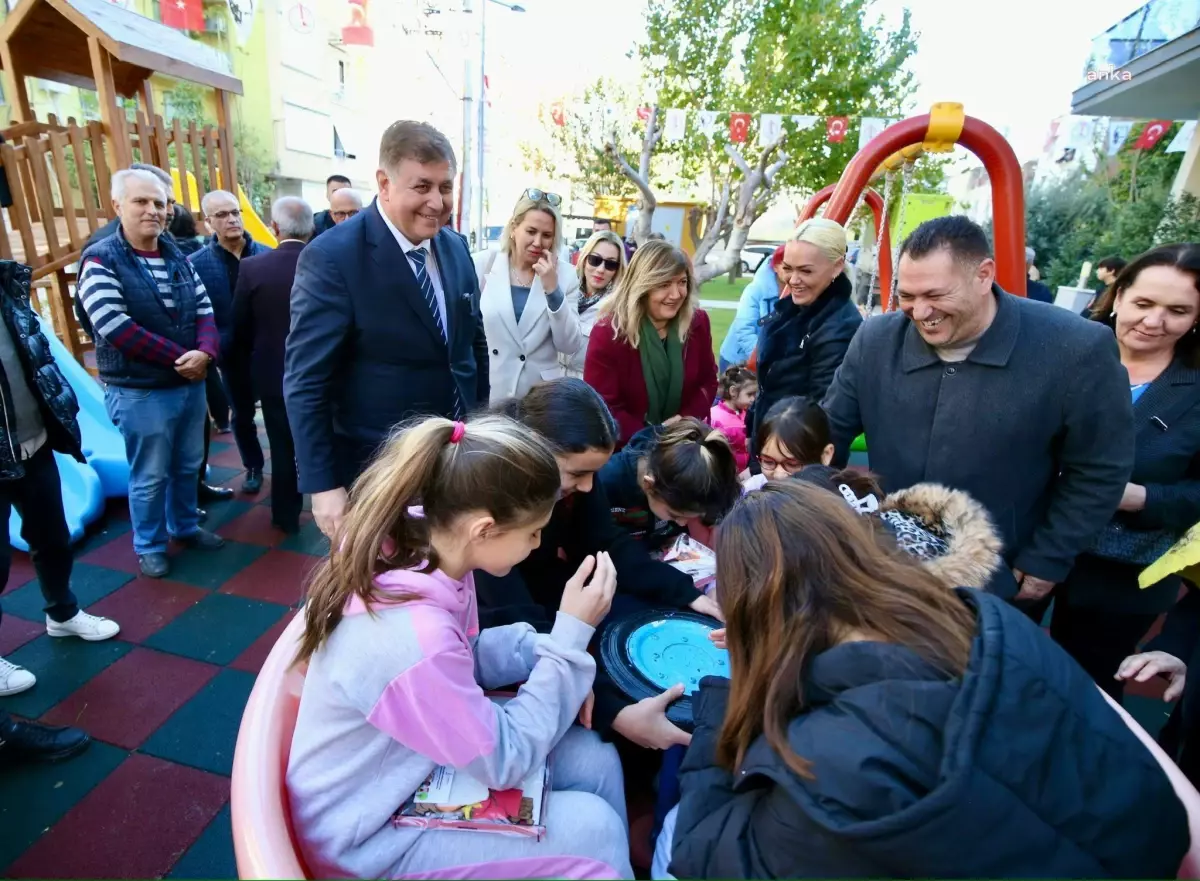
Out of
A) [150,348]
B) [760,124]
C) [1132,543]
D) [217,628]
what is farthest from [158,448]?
[760,124]

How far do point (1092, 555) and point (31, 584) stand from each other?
4572 millimetres

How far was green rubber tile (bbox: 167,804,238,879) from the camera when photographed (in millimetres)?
1812

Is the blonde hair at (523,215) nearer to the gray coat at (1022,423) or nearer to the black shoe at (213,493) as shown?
the gray coat at (1022,423)

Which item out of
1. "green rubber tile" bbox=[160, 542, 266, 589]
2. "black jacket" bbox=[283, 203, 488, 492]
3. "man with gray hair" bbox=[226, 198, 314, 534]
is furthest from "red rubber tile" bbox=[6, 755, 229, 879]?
"man with gray hair" bbox=[226, 198, 314, 534]

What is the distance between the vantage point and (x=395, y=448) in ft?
4.43

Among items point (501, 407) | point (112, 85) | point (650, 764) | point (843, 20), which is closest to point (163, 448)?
point (501, 407)

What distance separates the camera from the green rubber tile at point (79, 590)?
2.96 m

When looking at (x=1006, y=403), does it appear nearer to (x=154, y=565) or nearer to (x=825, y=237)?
(x=825, y=237)

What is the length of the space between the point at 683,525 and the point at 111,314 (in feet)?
9.13

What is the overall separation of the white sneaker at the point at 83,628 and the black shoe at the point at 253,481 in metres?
1.60

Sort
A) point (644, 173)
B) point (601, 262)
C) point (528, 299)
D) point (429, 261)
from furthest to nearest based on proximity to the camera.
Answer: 1. point (644, 173)
2. point (601, 262)
3. point (528, 299)
4. point (429, 261)

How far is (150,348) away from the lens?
3.07m

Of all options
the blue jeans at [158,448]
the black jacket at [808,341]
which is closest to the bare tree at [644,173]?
the black jacket at [808,341]

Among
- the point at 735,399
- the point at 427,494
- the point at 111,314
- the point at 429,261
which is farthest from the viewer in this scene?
the point at 735,399
